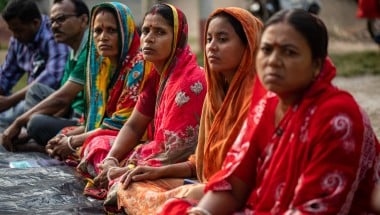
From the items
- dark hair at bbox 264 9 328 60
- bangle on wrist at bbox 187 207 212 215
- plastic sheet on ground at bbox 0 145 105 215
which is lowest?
plastic sheet on ground at bbox 0 145 105 215

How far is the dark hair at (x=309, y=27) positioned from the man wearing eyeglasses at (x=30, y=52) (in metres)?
4.13

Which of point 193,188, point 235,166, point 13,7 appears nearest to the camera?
point 235,166

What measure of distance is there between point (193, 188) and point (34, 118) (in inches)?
106

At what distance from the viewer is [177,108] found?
163 inches

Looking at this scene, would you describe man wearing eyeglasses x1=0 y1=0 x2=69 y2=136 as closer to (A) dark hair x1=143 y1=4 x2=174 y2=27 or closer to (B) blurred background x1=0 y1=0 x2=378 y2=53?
(A) dark hair x1=143 y1=4 x2=174 y2=27

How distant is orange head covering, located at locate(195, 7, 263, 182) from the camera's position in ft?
11.4

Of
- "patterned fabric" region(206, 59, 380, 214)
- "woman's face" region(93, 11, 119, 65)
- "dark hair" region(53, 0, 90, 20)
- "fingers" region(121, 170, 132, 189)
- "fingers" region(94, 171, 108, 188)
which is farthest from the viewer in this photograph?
"dark hair" region(53, 0, 90, 20)

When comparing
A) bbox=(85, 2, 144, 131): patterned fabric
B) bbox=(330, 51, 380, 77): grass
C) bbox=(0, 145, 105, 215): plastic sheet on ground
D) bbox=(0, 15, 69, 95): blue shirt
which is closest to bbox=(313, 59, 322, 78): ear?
bbox=(0, 145, 105, 215): plastic sheet on ground

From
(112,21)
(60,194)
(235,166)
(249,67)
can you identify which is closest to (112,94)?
(112,21)

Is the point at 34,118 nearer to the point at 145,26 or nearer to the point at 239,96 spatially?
the point at 145,26

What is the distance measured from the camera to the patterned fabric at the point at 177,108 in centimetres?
414

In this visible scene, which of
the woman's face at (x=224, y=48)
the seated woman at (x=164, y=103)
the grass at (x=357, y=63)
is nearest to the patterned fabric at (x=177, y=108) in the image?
the seated woman at (x=164, y=103)

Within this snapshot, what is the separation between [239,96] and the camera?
3.51 metres

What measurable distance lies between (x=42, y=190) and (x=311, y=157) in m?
2.52
